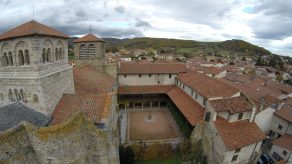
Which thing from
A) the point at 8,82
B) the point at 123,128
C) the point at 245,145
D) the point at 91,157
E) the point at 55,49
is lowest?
the point at 123,128

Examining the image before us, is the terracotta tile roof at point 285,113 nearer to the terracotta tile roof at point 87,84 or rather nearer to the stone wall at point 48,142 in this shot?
the terracotta tile roof at point 87,84

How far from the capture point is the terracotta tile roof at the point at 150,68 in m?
38.8

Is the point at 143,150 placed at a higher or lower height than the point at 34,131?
lower

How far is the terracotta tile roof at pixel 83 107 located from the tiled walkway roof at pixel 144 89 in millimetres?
18657

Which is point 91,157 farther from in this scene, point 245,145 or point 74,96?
point 245,145

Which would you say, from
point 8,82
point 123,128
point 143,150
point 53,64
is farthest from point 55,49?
point 123,128

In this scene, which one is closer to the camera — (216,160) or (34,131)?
(34,131)

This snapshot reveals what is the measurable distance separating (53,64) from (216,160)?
Result: 2077cm

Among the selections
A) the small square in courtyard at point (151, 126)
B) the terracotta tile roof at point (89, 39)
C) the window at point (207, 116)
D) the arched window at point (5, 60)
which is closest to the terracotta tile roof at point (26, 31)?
the arched window at point (5, 60)

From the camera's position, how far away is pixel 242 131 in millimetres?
22312

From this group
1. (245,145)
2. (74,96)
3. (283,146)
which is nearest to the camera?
(74,96)

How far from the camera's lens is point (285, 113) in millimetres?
→ 33250

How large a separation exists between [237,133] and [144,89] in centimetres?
2026

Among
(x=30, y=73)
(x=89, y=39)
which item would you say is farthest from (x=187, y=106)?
(x=30, y=73)
